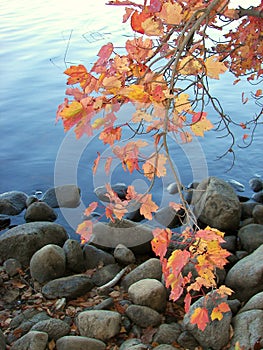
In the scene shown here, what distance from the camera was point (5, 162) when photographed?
18.9ft

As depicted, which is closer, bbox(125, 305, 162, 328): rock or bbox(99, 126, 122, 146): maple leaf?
bbox(99, 126, 122, 146): maple leaf

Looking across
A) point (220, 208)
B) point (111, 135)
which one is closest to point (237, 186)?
point (220, 208)

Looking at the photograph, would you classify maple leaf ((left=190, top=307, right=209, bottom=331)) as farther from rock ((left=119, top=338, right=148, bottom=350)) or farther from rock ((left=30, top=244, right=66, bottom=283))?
rock ((left=30, top=244, right=66, bottom=283))

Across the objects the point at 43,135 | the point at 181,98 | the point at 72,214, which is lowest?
the point at 72,214

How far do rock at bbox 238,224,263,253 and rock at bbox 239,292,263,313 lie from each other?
0.96 metres

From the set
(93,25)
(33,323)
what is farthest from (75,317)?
(93,25)

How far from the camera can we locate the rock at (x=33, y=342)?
2352mm

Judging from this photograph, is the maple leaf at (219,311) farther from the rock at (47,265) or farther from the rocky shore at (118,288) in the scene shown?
the rock at (47,265)

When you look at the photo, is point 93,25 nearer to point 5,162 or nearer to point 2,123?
point 2,123

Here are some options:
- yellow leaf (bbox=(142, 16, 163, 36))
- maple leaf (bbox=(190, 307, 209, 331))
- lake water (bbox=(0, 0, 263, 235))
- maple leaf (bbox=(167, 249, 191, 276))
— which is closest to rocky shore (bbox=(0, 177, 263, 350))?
maple leaf (bbox=(190, 307, 209, 331))

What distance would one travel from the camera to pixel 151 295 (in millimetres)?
2725

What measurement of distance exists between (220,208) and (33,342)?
2.14 meters

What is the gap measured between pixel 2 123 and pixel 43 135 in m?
0.87

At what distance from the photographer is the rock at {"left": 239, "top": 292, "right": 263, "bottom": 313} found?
2.43 m
